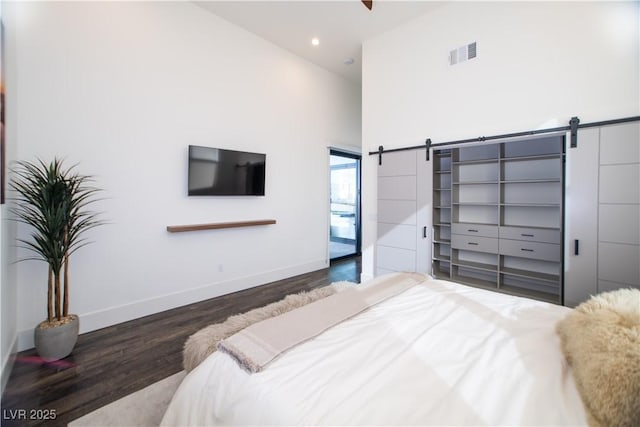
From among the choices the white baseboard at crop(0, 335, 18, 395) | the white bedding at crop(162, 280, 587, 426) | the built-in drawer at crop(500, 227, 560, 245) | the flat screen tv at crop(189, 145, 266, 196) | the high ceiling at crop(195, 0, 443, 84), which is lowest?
the white baseboard at crop(0, 335, 18, 395)

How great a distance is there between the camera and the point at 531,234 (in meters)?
2.96

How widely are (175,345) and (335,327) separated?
1841 millimetres

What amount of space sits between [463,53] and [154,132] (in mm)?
3703

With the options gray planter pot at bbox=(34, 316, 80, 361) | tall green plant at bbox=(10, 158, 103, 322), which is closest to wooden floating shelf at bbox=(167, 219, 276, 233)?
tall green plant at bbox=(10, 158, 103, 322)

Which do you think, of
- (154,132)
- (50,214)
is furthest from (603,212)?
(50,214)

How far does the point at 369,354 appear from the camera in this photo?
118 centimetres

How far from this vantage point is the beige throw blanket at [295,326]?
1.17m

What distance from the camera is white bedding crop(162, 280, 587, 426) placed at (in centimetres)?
89

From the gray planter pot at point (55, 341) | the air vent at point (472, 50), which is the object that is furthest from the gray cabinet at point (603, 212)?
the gray planter pot at point (55, 341)

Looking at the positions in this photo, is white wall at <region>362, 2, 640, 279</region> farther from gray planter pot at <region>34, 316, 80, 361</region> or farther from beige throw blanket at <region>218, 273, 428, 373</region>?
gray planter pot at <region>34, 316, 80, 361</region>

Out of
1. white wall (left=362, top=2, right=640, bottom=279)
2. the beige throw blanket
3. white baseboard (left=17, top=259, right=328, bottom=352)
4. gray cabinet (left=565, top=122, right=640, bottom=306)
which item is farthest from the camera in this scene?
white baseboard (left=17, top=259, right=328, bottom=352)

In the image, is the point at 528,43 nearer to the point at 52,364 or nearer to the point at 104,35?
the point at 104,35

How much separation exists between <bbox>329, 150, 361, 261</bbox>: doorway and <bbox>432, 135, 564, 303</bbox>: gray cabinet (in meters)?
2.37

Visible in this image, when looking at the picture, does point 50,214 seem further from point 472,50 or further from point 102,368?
point 472,50
